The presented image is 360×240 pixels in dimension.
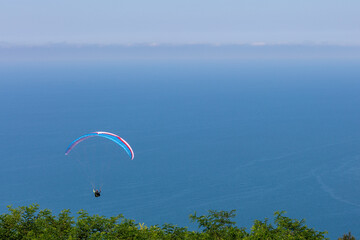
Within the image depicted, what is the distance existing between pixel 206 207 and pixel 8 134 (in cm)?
8975

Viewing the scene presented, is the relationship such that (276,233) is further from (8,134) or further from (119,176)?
(8,134)

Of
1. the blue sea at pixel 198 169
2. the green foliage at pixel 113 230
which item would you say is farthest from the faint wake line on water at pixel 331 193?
the green foliage at pixel 113 230

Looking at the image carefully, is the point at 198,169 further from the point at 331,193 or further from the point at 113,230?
the point at 113,230

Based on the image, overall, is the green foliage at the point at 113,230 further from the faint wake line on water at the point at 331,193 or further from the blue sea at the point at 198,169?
the faint wake line on water at the point at 331,193

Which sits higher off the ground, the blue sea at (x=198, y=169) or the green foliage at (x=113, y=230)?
the blue sea at (x=198, y=169)

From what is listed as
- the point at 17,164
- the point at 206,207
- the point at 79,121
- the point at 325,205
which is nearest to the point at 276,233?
the point at 206,207

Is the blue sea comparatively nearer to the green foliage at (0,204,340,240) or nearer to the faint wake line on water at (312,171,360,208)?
the faint wake line on water at (312,171,360,208)

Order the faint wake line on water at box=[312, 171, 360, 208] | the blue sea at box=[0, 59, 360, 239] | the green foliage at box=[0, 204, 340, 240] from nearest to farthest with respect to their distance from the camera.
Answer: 1. the green foliage at box=[0, 204, 340, 240]
2. the blue sea at box=[0, 59, 360, 239]
3. the faint wake line on water at box=[312, 171, 360, 208]

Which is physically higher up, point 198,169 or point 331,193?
point 198,169

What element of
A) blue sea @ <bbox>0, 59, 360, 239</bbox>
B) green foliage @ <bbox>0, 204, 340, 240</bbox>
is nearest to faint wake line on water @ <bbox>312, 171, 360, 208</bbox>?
blue sea @ <bbox>0, 59, 360, 239</bbox>

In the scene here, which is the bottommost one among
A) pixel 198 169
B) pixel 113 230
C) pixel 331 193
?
pixel 113 230

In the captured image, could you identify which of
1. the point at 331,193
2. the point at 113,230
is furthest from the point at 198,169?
the point at 113,230

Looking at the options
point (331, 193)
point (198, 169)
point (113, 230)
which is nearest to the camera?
point (113, 230)

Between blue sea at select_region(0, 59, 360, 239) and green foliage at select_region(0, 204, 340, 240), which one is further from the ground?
blue sea at select_region(0, 59, 360, 239)
